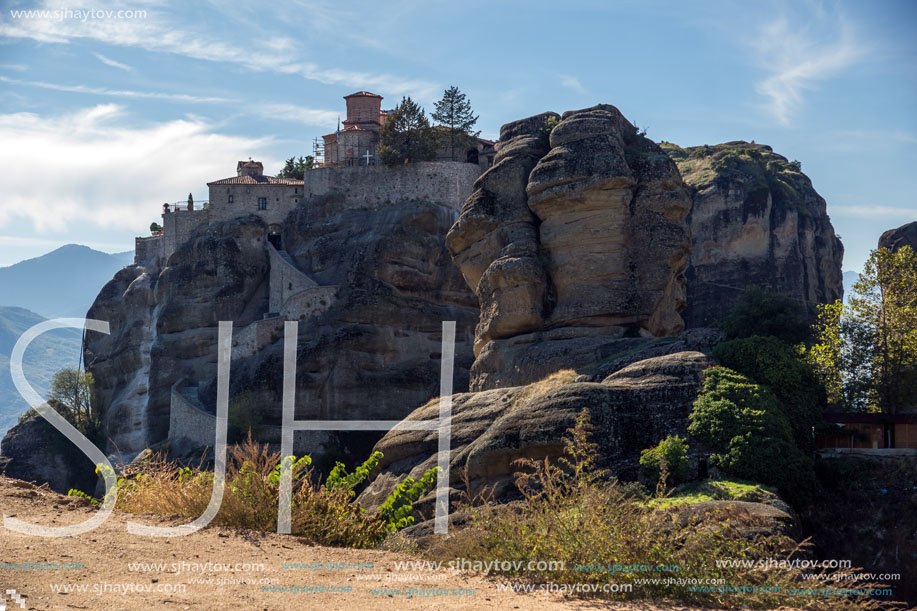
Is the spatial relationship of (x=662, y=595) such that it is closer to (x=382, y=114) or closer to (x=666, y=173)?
(x=666, y=173)

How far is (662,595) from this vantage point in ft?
30.1

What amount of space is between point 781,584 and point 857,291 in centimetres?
1687

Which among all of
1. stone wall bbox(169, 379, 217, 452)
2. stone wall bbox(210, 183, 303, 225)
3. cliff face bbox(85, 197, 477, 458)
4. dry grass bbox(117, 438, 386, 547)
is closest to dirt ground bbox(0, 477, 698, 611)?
dry grass bbox(117, 438, 386, 547)

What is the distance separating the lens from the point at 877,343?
2327 cm

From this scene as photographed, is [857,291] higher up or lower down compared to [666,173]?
lower down

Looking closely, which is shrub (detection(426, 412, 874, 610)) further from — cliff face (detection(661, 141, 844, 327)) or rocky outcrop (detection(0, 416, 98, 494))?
rocky outcrop (detection(0, 416, 98, 494))

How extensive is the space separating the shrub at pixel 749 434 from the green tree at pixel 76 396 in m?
43.9

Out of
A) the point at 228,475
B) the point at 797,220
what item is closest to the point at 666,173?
the point at 228,475

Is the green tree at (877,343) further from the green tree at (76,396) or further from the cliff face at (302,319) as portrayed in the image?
the green tree at (76,396)

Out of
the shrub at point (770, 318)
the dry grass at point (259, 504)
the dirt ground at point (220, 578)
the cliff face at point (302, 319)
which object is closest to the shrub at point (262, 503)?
the dry grass at point (259, 504)

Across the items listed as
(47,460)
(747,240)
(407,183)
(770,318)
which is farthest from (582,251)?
(47,460)

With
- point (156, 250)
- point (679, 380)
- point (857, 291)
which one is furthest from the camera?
point (156, 250)

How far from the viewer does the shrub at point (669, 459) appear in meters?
16.9

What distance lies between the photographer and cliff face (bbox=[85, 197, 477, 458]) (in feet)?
143
